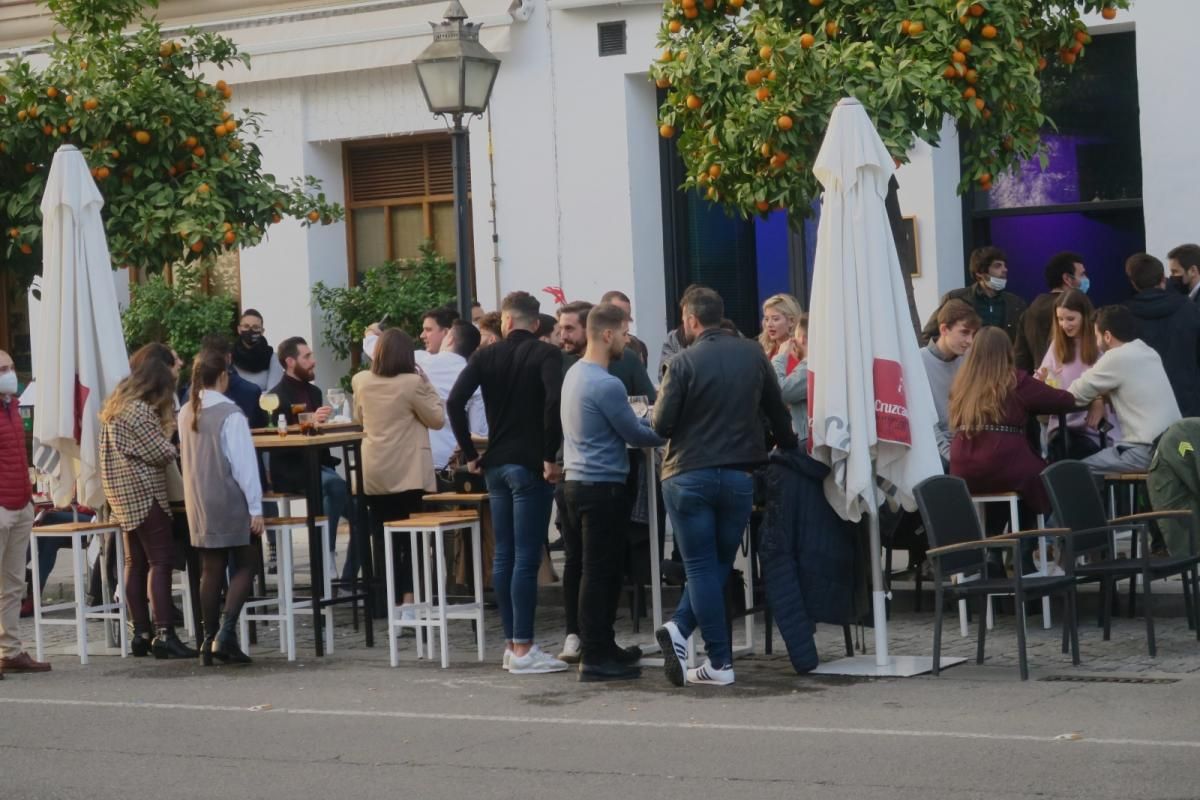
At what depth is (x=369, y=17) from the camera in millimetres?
20453

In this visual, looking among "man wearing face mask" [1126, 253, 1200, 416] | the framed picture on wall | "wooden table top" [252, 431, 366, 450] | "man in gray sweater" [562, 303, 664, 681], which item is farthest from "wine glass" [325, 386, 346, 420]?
Answer: the framed picture on wall

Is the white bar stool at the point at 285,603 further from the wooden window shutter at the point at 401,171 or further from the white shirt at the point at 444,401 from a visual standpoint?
the wooden window shutter at the point at 401,171

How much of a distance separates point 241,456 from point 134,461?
0.77 meters

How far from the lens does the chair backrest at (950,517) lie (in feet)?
36.4

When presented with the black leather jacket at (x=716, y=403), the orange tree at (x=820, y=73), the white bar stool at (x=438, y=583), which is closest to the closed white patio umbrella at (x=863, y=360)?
the black leather jacket at (x=716, y=403)

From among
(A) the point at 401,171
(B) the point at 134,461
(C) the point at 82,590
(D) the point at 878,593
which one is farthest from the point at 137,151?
(D) the point at 878,593

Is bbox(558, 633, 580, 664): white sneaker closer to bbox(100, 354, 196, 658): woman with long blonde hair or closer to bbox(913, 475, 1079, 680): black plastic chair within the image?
bbox(913, 475, 1079, 680): black plastic chair

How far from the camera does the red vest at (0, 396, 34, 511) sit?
1259 cm

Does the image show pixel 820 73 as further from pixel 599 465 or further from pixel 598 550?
pixel 598 550

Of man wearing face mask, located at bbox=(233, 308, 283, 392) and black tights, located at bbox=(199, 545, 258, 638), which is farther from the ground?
man wearing face mask, located at bbox=(233, 308, 283, 392)

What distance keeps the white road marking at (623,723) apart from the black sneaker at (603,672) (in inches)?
42.6

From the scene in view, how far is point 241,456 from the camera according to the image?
1259cm

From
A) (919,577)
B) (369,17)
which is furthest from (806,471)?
(369,17)

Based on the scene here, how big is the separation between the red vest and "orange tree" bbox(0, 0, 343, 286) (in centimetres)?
330
